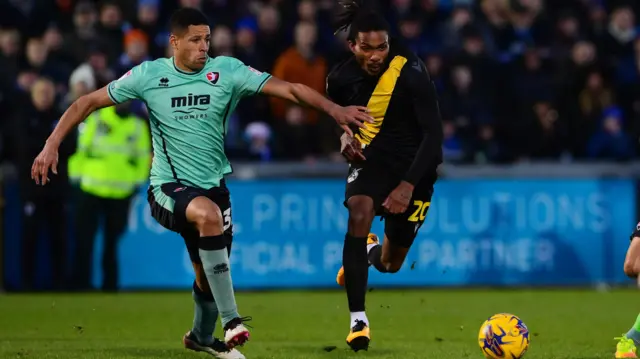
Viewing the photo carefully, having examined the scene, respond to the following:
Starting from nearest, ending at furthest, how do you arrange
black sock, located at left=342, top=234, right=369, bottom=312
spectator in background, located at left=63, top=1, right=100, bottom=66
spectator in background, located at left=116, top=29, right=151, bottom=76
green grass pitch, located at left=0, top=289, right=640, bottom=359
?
black sock, located at left=342, top=234, right=369, bottom=312 < green grass pitch, located at left=0, top=289, right=640, bottom=359 < spectator in background, located at left=116, top=29, right=151, bottom=76 < spectator in background, located at left=63, top=1, right=100, bottom=66

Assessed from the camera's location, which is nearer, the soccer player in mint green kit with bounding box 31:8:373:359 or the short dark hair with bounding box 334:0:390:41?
the soccer player in mint green kit with bounding box 31:8:373:359

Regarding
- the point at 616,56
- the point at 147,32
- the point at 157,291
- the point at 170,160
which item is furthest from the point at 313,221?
the point at 170,160

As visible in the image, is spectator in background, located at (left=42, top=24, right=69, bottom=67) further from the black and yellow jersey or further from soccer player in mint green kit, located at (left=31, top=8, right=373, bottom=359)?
soccer player in mint green kit, located at (left=31, top=8, right=373, bottom=359)

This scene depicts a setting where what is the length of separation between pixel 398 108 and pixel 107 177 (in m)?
6.49

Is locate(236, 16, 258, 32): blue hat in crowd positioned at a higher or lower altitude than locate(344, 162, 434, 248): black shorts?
higher

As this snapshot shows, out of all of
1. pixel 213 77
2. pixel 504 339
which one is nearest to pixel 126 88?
pixel 213 77

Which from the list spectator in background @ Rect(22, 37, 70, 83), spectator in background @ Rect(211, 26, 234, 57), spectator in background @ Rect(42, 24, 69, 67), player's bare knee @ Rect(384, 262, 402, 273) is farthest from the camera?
spectator in background @ Rect(42, 24, 69, 67)

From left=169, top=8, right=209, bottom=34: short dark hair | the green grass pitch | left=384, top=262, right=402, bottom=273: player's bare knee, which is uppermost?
left=169, top=8, right=209, bottom=34: short dark hair

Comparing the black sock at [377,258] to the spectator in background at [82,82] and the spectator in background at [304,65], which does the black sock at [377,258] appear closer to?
the spectator in background at [82,82]

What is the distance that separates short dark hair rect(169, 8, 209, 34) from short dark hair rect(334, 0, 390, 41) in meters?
1.13

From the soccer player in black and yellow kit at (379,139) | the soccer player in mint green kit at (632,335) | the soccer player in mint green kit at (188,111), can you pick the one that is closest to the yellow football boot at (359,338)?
the soccer player in black and yellow kit at (379,139)

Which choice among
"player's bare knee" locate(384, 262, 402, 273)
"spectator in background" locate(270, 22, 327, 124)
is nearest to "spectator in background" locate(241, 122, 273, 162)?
"spectator in background" locate(270, 22, 327, 124)

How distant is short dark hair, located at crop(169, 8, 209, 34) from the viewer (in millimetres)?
8156

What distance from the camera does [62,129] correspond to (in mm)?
8016
